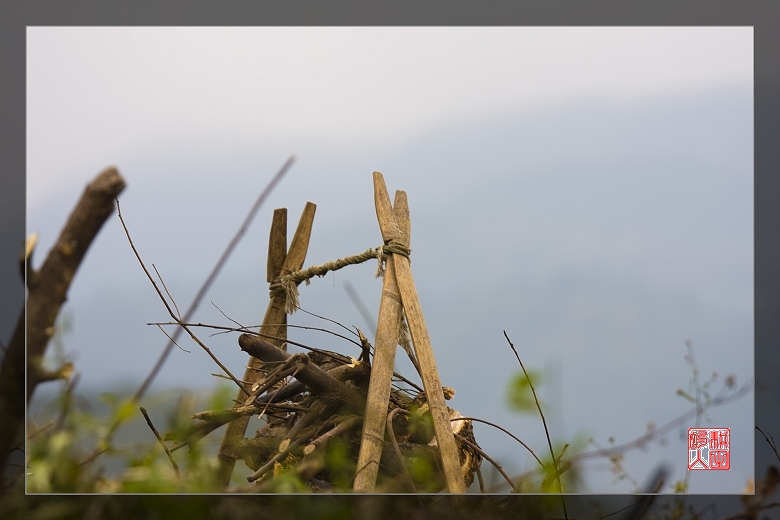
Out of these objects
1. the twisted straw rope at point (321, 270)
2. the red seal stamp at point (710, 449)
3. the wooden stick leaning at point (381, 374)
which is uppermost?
the twisted straw rope at point (321, 270)

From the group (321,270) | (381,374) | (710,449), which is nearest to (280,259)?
(321,270)

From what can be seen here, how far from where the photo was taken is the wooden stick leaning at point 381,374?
1.66m

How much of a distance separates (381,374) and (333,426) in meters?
0.17

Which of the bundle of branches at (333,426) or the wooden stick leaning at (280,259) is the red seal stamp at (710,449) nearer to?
the bundle of branches at (333,426)

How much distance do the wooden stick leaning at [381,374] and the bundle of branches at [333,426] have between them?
0.04 metres

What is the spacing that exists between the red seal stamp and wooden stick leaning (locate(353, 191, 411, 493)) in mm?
703

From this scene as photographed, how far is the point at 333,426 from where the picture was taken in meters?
1.78

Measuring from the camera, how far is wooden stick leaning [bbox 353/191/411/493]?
1664mm

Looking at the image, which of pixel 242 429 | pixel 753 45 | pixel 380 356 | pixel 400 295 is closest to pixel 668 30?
pixel 753 45

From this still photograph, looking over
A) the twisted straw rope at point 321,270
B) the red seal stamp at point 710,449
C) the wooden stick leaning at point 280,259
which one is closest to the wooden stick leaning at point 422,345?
the twisted straw rope at point 321,270

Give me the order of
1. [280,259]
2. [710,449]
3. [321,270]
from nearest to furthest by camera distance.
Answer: [710,449], [321,270], [280,259]

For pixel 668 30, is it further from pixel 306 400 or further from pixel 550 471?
pixel 306 400

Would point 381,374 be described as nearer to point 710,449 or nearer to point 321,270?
point 321,270

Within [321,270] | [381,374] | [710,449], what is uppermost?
[321,270]
